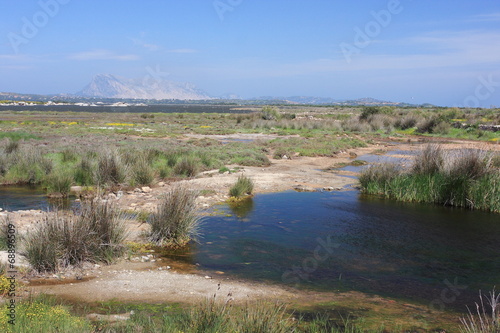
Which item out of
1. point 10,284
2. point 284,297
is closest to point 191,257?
point 284,297

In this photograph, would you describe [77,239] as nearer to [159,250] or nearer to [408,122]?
[159,250]

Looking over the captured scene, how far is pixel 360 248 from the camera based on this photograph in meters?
10.5

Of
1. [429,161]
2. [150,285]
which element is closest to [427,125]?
[429,161]

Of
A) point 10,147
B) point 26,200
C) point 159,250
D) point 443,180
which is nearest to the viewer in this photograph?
point 159,250

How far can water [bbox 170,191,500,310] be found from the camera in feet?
27.6

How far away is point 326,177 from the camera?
68.0 ft

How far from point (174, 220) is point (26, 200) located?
751 cm

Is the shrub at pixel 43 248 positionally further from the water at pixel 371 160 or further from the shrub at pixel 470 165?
the water at pixel 371 160

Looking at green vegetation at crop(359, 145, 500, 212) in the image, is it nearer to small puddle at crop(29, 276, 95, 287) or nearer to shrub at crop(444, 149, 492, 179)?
shrub at crop(444, 149, 492, 179)

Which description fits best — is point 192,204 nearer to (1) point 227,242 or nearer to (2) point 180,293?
(1) point 227,242

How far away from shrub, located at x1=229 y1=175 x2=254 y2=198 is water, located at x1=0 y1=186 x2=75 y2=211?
19.9 feet

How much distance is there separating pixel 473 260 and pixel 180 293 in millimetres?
7296

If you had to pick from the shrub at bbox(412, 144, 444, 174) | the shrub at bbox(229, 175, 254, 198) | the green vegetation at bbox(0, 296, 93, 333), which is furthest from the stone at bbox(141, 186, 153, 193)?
the shrub at bbox(412, 144, 444, 174)

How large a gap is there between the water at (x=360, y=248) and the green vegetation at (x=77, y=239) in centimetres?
176
